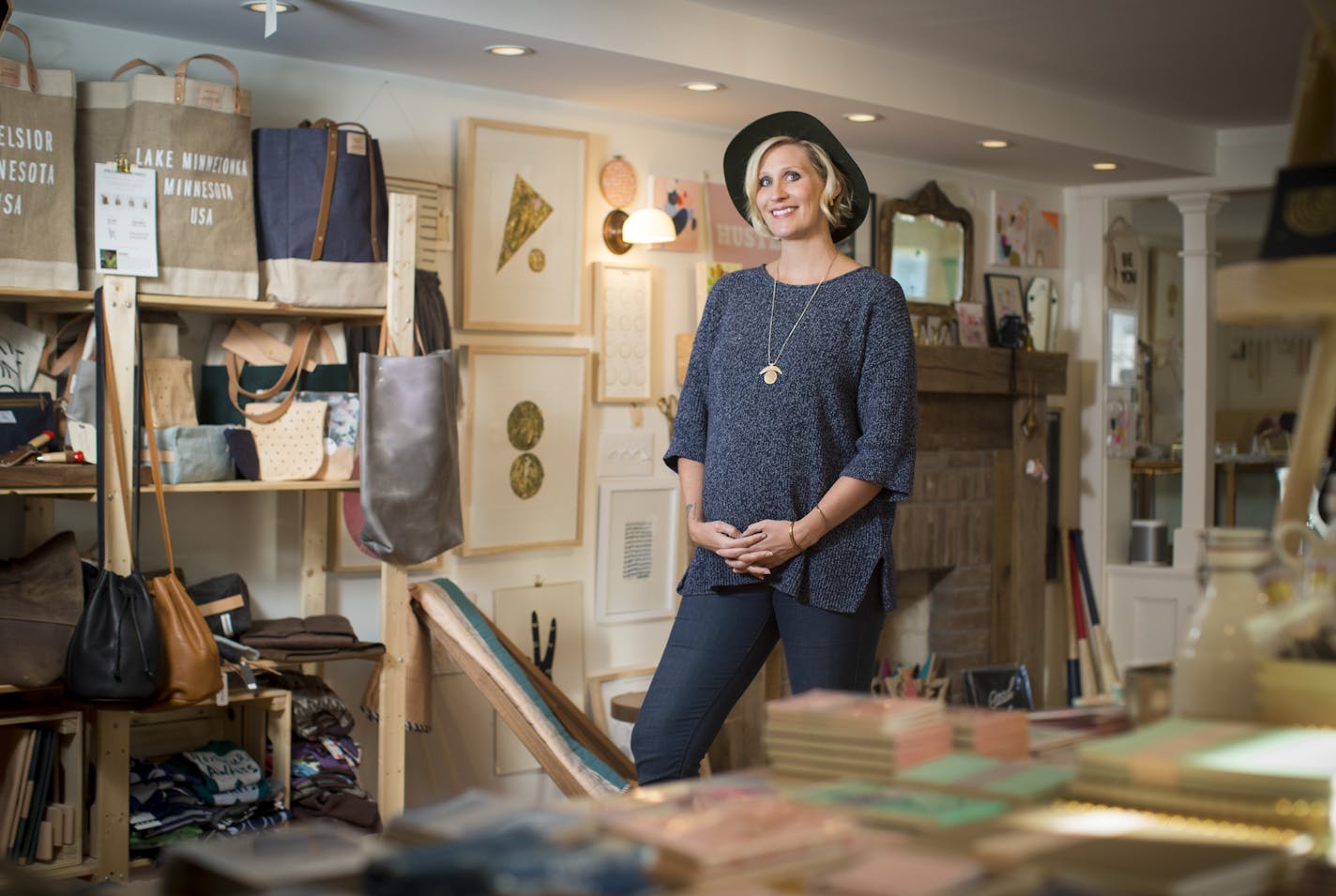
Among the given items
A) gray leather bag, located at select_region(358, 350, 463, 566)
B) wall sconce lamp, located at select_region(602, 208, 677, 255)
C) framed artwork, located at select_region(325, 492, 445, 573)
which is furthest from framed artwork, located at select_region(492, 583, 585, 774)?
wall sconce lamp, located at select_region(602, 208, 677, 255)

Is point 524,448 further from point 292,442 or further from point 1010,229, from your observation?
point 1010,229

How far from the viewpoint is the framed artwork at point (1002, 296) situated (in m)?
5.85

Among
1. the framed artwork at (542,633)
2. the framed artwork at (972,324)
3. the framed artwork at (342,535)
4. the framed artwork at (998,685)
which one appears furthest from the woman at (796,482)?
the framed artwork at (972,324)

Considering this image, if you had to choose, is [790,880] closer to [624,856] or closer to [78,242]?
[624,856]

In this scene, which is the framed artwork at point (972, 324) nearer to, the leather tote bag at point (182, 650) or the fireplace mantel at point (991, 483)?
the fireplace mantel at point (991, 483)

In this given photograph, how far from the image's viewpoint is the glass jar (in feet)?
4.59

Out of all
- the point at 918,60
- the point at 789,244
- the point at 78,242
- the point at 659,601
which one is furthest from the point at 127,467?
the point at 918,60

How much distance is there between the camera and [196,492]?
3682 millimetres

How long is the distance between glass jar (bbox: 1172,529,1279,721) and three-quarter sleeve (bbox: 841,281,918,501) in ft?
3.46

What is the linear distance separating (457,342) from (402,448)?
83 cm

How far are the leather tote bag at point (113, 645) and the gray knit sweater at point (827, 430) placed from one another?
47.7 inches

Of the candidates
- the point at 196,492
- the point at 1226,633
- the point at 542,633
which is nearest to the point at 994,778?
the point at 1226,633

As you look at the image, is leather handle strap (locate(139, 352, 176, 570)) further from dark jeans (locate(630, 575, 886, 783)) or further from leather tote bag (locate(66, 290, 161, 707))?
dark jeans (locate(630, 575, 886, 783))

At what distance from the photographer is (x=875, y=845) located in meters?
1.11
